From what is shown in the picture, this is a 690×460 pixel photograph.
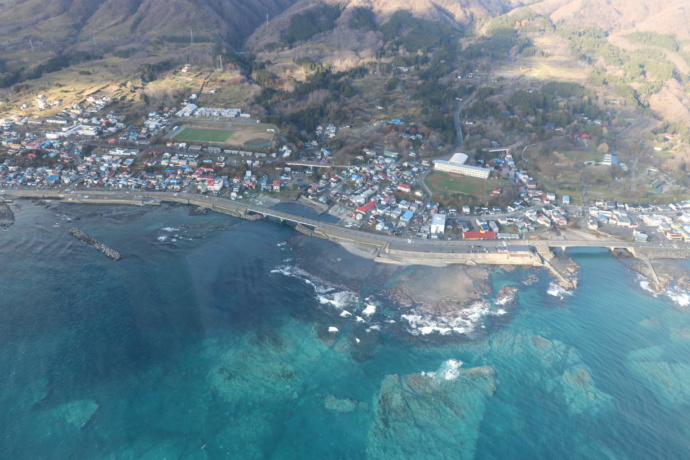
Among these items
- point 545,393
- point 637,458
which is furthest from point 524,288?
point 637,458

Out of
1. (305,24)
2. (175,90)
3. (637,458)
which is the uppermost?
(305,24)

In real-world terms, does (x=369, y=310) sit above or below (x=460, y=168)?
below

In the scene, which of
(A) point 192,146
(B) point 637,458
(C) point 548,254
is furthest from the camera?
(A) point 192,146

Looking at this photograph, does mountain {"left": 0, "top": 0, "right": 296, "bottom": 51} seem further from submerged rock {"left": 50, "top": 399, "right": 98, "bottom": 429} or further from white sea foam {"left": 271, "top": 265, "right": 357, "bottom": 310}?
submerged rock {"left": 50, "top": 399, "right": 98, "bottom": 429}

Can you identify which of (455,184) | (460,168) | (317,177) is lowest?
(317,177)

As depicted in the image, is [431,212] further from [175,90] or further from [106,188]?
[175,90]

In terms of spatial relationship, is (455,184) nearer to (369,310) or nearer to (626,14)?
(369,310)

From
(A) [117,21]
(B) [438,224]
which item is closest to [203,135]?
(B) [438,224]

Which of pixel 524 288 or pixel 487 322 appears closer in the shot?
pixel 487 322
